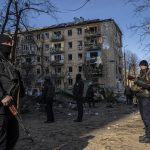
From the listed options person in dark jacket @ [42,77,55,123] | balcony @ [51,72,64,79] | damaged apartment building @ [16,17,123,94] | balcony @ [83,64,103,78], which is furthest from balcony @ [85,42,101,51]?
person in dark jacket @ [42,77,55,123]

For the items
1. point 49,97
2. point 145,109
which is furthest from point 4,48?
point 49,97

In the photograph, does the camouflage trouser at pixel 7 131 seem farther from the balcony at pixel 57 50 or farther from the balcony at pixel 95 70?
the balcony at pixel 57 50

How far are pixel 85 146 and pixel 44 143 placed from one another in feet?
3.98

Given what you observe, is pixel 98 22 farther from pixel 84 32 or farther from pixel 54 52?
pixel 54 52

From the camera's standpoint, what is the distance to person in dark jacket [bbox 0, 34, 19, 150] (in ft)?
18.4

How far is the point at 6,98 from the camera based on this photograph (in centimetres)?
556

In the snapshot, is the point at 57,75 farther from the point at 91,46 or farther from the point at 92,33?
the point at 92,33

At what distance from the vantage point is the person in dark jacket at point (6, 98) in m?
5.62

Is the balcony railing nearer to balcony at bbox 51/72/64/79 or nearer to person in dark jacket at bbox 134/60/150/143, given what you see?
balcony at bbox 51/72/64/79

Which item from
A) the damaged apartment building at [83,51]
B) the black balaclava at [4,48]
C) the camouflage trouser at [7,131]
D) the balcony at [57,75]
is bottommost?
the camouflage trouser at [7,131]

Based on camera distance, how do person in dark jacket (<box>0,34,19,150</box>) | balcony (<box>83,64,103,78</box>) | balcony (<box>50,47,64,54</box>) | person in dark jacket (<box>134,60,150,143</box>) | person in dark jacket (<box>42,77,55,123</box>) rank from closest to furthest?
person in dark jacket (<box>0,34,19,150</box>), person in dark jacket (<box>134,60,150,143</box>), person in dark jacket (<box>42,77,55,123</box>), balcony (<box>83,64,103,78</box>), balcony (<box>50,47,64,54</box>)

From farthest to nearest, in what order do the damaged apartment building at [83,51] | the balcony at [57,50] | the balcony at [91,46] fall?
1. the balcony at [57,50]
2. the balcony at [91,46]
3. the damaged apartment building at [83,51]

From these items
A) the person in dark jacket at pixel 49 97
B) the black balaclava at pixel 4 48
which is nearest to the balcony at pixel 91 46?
the person in dark jacket at pixel 49 97

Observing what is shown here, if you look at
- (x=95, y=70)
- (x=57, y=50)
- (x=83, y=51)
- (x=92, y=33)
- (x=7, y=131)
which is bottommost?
(x=7, y=131)
